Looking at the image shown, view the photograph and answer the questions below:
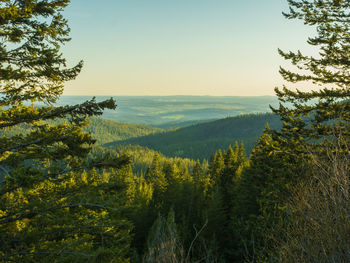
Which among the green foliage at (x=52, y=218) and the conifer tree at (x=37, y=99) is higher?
the conifer tree at (x=37, y=99)

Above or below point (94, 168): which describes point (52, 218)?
below

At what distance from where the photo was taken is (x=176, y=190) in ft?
107

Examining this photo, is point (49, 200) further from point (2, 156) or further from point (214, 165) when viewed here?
point (214, 165)

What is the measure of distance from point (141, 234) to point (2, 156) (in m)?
25.5

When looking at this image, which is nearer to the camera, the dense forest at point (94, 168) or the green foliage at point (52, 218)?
the dense forest at point (94, 168)

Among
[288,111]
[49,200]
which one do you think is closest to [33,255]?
→ [49,200]

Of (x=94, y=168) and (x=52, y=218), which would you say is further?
(x=94, y=168)

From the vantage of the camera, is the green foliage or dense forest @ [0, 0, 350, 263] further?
the green foliage

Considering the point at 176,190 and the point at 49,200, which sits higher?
the point at 49,200

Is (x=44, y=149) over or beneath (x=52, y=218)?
over

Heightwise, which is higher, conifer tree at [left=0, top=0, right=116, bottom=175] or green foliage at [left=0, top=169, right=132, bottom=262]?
conifer tree at [left=0, top=0, right=116, bottom=175]

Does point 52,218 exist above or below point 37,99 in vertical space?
below

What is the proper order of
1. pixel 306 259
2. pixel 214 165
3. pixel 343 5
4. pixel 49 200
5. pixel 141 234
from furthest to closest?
pixel 214 165 < pixel 141 234 < pixel 343 5 < pixel 49 200 < pixel 306 259

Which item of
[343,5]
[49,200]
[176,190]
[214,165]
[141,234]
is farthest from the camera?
[214,165]
